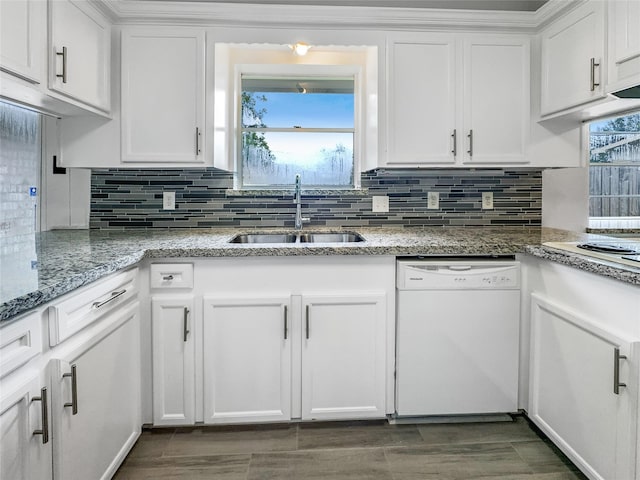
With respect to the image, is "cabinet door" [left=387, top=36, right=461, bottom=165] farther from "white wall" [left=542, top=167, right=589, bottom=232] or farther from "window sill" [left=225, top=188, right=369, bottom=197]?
"white wall" [left=542, top=167, right=589, bottom=232]

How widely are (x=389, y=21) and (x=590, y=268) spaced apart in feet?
5.24

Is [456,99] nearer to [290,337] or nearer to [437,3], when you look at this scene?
[437,3]

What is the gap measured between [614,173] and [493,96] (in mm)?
901

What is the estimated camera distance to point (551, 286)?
1.84m

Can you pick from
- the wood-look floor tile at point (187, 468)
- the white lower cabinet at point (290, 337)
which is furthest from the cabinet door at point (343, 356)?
the wood-look floor tile at point (187, 468)

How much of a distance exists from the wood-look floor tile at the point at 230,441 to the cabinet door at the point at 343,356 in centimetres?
15

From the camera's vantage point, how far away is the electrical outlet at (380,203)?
269 cm

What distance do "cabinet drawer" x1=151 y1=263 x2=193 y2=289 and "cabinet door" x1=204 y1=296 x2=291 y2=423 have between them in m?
0.13

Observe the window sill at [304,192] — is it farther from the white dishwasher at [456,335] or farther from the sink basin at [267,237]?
the white dishwasher at [456,335]

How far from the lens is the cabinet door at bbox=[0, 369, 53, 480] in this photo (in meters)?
0.98

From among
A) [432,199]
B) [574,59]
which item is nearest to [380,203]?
[432,199]

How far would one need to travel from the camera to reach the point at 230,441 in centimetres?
193

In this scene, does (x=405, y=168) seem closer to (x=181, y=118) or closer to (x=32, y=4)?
(x=181, y=118)

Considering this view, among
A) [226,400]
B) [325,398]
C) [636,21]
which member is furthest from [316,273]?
[636,21]
